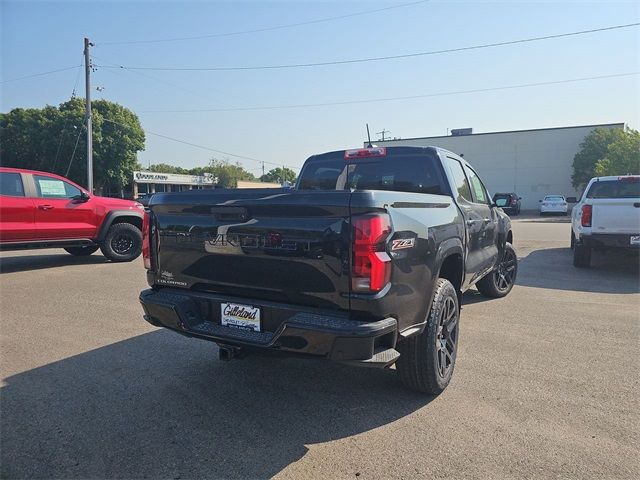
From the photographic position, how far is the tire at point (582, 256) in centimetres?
912

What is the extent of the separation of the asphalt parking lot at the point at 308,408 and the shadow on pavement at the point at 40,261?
433 cm

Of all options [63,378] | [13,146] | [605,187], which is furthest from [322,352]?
[13,146]

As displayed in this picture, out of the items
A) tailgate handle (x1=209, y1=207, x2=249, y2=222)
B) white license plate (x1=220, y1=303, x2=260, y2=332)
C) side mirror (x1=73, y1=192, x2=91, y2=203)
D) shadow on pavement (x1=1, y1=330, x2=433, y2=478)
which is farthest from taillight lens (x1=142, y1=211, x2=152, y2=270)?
side mirror (x1=73, y1=192, x2=91, y2=203)

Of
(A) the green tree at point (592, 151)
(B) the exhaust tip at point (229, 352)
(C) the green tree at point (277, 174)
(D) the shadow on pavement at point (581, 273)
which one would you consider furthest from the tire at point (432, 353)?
(C) the green tree at point (277, 174)

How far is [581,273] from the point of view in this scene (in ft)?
28.8

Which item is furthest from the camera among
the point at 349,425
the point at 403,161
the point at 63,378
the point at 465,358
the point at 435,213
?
the point at 403,161

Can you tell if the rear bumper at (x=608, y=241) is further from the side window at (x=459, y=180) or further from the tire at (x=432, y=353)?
the tire at (x=432, y=353)

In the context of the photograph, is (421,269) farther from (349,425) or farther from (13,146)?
(13,146)

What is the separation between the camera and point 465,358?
14.0 feet

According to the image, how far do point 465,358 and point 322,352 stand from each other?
2.12 m

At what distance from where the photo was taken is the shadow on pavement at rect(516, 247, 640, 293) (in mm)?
7574

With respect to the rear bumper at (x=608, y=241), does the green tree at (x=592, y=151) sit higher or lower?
higher

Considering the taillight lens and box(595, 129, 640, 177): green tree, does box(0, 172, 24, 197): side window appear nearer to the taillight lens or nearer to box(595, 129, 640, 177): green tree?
the taillight lens

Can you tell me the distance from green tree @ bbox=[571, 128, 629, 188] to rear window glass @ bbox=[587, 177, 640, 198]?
37315mm
